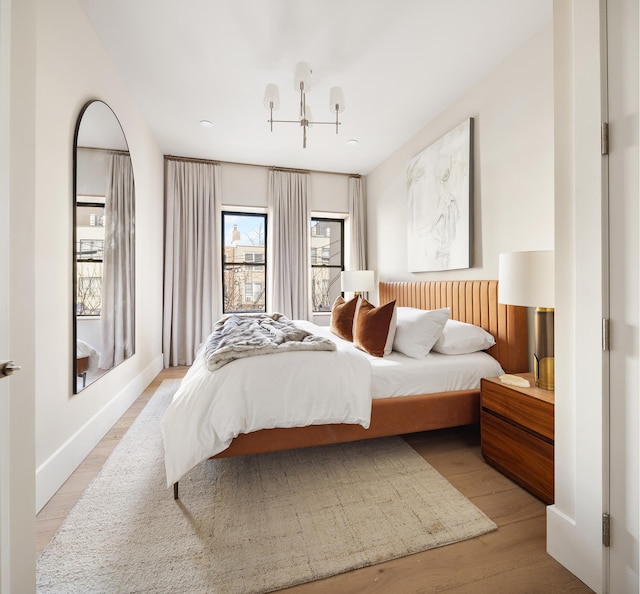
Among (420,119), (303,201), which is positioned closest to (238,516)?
(420,119)

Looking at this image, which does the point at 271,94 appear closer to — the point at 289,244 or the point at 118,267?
the point at 118,267

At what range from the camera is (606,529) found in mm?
1094

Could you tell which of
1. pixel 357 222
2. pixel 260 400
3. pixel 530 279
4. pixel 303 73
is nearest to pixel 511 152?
pixel 530 279

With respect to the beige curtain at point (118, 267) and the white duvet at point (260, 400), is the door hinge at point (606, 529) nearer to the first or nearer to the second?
the white duvet at point (260, 400)

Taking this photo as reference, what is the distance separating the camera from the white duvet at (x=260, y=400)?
162 cm

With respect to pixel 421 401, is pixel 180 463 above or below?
below

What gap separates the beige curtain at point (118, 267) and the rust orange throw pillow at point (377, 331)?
1914mm

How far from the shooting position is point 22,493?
96cm

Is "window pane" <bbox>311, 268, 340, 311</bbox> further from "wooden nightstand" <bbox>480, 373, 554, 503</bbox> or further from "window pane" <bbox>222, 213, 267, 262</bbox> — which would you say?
"wooden nightstand" <bbox>480, 373, 554, 503</bbox>

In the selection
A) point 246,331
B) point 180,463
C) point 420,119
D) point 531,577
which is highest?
point 420,119

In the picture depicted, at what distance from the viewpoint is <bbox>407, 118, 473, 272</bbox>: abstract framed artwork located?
2.84 m

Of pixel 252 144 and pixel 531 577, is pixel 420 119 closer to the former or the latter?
pixel 252 144

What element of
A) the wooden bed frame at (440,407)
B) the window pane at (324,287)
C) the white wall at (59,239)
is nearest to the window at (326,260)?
the window pane at (324,287)

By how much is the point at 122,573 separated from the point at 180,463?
0.44 m
